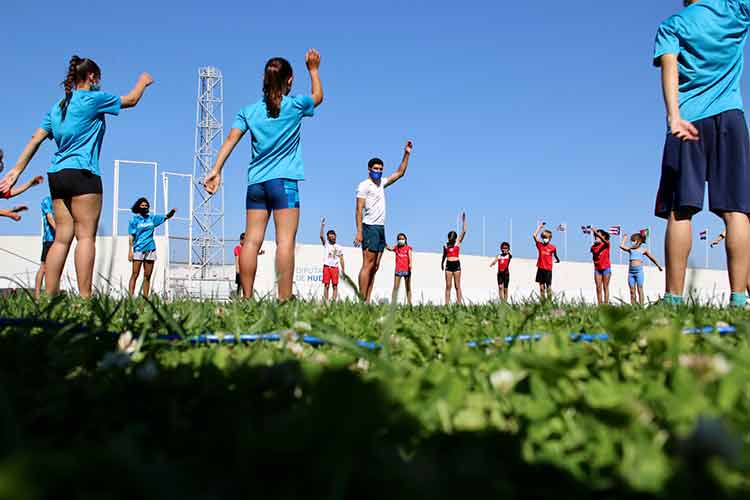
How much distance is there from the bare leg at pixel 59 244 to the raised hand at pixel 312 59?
228cm

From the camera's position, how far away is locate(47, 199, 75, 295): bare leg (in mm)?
4793

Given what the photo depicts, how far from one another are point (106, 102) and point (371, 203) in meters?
3.68

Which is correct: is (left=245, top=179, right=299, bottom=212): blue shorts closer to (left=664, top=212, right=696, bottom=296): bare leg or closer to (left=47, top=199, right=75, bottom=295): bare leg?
(left=47, top=199, right=75, bottom=295): bare leg

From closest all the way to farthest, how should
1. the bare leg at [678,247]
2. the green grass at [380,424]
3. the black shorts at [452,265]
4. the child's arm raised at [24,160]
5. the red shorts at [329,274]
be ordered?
1. the green grass at [380,424]
2. the bare leg at [678,247]
3. the child's arm raised at [24,160]
4. the black shorts at [452,265]
5. the red shorts at [329,274]

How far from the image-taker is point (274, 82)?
16.3ft

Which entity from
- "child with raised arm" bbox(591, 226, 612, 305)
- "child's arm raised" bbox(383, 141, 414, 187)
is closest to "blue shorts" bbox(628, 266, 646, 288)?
"child with raised arm" bbox(591, 226, 612, 305)

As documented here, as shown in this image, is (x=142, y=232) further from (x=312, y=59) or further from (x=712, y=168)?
(x=712, y=168)

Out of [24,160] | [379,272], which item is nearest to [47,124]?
[24,160]

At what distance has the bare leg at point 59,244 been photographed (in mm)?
4793

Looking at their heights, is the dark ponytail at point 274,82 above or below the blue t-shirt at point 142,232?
above

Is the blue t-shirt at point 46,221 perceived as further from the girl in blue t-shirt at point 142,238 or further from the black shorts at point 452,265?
the black shorts at point 452,265

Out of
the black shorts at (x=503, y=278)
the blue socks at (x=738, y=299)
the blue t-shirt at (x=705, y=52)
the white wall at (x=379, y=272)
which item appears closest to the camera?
the blue socks at (x=738, y=299)

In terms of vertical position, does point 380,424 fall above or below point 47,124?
below

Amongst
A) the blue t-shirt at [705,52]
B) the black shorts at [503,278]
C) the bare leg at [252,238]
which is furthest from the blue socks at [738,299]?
the black shorts at [503,278]
